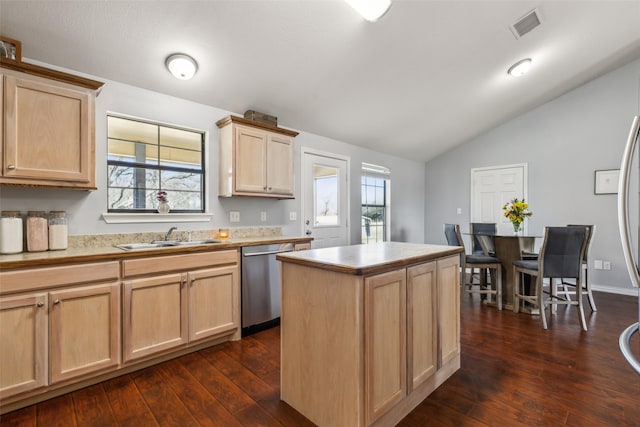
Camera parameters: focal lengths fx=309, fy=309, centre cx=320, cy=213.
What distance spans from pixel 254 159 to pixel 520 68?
135 inches

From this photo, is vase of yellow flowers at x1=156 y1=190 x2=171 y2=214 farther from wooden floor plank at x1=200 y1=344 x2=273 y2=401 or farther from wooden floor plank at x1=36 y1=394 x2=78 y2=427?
wooden floor plank at x1=36 y1=394 x2=78 y2=427

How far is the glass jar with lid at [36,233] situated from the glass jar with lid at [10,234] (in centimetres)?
5

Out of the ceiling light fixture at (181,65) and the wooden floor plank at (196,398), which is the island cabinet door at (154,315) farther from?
the ceiling light fixture at (181,65)

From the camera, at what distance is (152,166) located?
2.94 metres

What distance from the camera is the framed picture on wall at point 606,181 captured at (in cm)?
436

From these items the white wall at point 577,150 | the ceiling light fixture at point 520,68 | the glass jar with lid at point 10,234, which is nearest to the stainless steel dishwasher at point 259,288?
the glass jar with lid at point 10,234

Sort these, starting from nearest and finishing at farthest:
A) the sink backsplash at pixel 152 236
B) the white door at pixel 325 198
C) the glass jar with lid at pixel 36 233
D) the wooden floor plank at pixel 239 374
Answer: the wooden floor plank at pixel 239 374 → the glass jar with lid at pixel 36 233 → the sink backsplash at pixel 152 236 → the white door at pixel 325 198

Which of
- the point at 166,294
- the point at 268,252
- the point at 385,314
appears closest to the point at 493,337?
the point at 385,314

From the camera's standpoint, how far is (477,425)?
5.49 ft

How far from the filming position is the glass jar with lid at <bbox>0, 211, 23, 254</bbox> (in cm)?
201

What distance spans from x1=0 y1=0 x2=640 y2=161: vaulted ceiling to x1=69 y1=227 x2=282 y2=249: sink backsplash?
4.34 ft

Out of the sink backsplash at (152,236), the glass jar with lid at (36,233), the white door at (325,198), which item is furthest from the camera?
the white door at (325,198)

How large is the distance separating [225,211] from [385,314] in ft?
7.49

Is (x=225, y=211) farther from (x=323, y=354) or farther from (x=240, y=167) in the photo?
(x=323, y=354)
